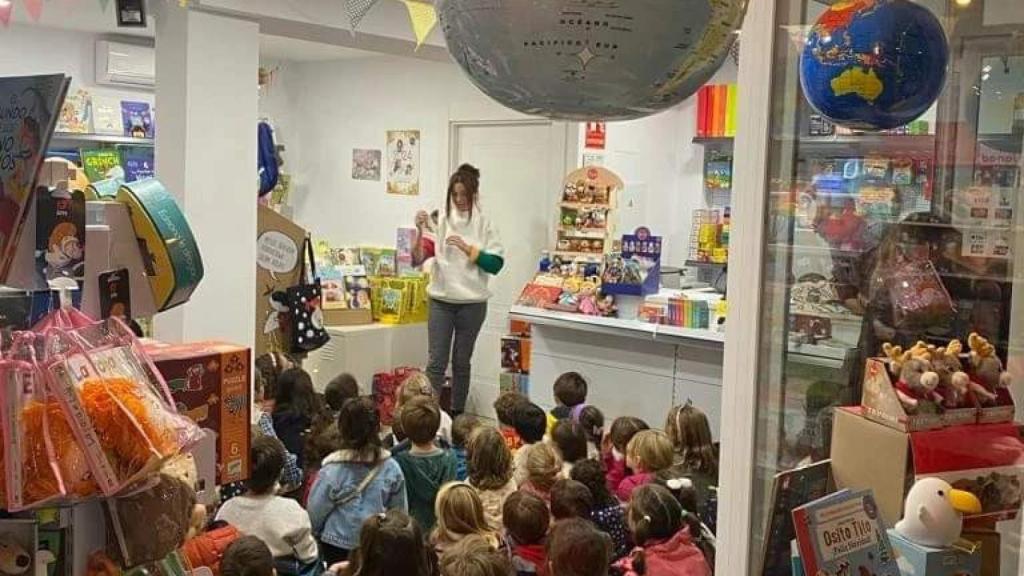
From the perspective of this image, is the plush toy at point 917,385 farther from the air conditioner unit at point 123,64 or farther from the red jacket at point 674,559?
the air conditioner unit at point 123,64

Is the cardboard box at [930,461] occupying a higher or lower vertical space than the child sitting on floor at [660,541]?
higher

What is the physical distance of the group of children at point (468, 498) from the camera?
108 inches

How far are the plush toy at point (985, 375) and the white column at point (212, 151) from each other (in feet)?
11.5

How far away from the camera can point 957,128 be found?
113 inches

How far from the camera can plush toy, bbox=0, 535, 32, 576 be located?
152cm

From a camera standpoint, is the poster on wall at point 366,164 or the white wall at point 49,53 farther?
the poster on wall at point 366,164

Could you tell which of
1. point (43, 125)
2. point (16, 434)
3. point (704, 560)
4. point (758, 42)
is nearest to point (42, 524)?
point (16, 434)

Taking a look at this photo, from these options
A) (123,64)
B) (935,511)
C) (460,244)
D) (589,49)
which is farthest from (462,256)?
(589,49)

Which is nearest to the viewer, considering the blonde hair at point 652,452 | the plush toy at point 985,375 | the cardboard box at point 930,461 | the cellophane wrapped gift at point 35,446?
the cellophane wrapped gift at point 35,446

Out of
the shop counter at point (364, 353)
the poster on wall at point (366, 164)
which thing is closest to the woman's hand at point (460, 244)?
the shop counter at point (364, 353)

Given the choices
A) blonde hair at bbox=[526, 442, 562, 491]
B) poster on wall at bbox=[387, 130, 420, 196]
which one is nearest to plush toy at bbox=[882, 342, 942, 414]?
blonde hair at bbox=[526, 442, 562, 491]

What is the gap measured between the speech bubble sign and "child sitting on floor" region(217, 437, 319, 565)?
2313mm

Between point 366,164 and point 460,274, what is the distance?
2.59 metres

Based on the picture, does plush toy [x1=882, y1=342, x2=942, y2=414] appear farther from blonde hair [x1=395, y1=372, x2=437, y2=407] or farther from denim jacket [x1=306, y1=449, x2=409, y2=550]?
blonde hair [x1=395, y1=372, x2=437, y2=407]
